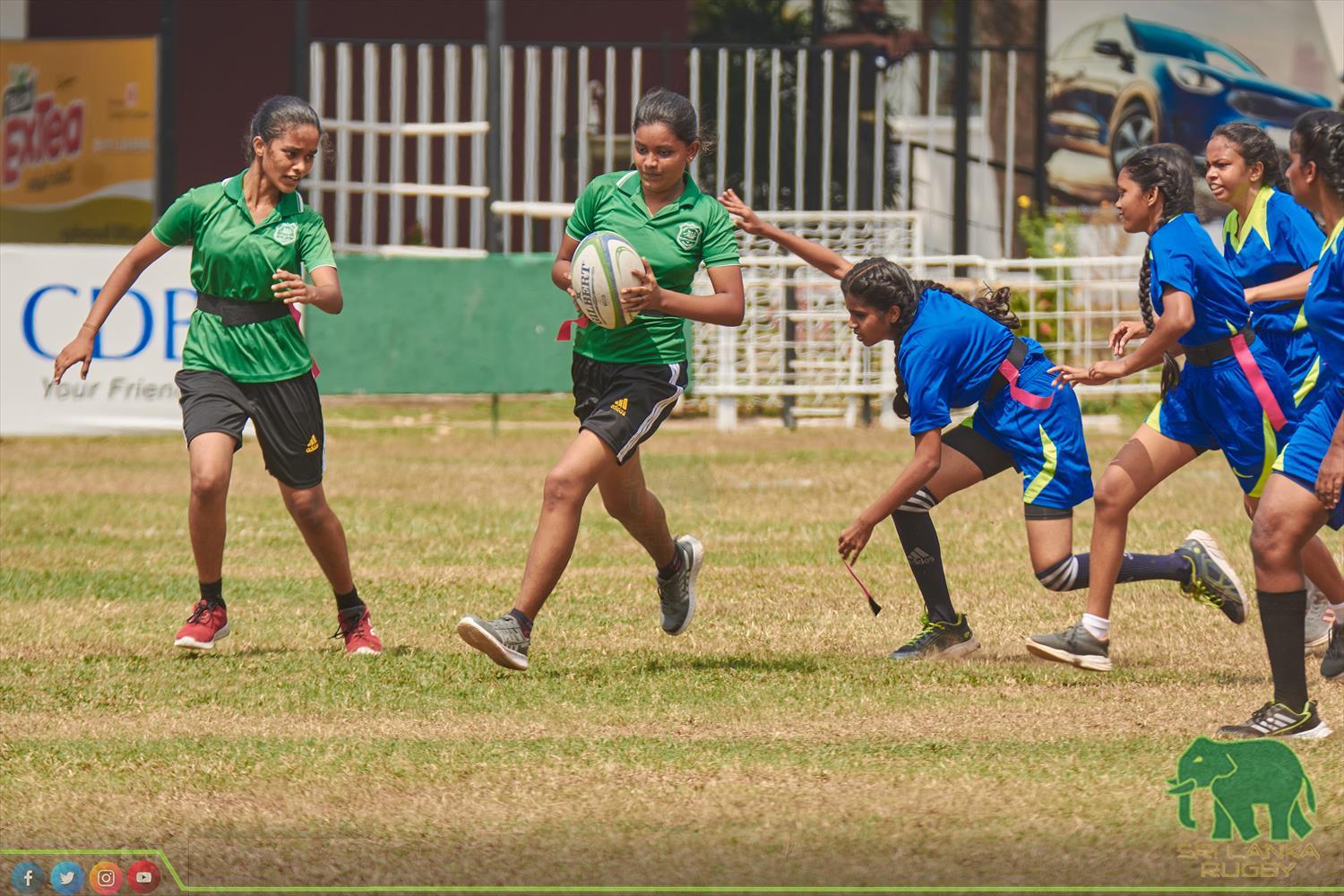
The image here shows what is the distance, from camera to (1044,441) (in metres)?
7.35

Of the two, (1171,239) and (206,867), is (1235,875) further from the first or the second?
(1171,239)

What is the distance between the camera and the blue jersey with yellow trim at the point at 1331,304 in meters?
5.64

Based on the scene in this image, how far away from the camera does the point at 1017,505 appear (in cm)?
1222

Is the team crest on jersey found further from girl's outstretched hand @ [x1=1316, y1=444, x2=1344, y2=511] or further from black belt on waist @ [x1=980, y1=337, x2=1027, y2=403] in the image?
girl's outstretched hand @ [x1=1316, y1=444, x2=1344, y2=511]

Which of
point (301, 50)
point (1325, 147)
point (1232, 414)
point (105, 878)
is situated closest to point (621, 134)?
point (301, 50)

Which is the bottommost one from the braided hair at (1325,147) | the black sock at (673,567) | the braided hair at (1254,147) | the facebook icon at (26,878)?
the facebook icon at (26,878)

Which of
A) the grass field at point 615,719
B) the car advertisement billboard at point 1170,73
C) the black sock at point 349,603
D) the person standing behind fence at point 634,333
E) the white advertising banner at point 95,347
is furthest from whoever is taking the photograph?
the car advertisement billboard at point 1170,73

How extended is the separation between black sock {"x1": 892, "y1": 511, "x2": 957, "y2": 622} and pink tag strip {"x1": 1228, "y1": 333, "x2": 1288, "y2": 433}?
1272 millimetres

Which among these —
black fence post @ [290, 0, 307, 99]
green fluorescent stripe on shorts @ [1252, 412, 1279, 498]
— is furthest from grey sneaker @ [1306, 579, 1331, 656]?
black fence post @ [290, 0, 307, 99]

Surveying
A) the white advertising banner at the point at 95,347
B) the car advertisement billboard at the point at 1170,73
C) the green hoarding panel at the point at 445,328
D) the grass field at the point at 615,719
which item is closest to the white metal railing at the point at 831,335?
the green hoarding panel at the point at 445,328

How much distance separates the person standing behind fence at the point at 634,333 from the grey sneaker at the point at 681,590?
52cm

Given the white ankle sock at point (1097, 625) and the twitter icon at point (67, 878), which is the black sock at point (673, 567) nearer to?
the white ankle sock at point (1097, 625)

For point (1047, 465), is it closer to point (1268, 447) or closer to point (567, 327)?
point (1268, 447)

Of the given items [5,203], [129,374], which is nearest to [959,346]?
[129,374]
